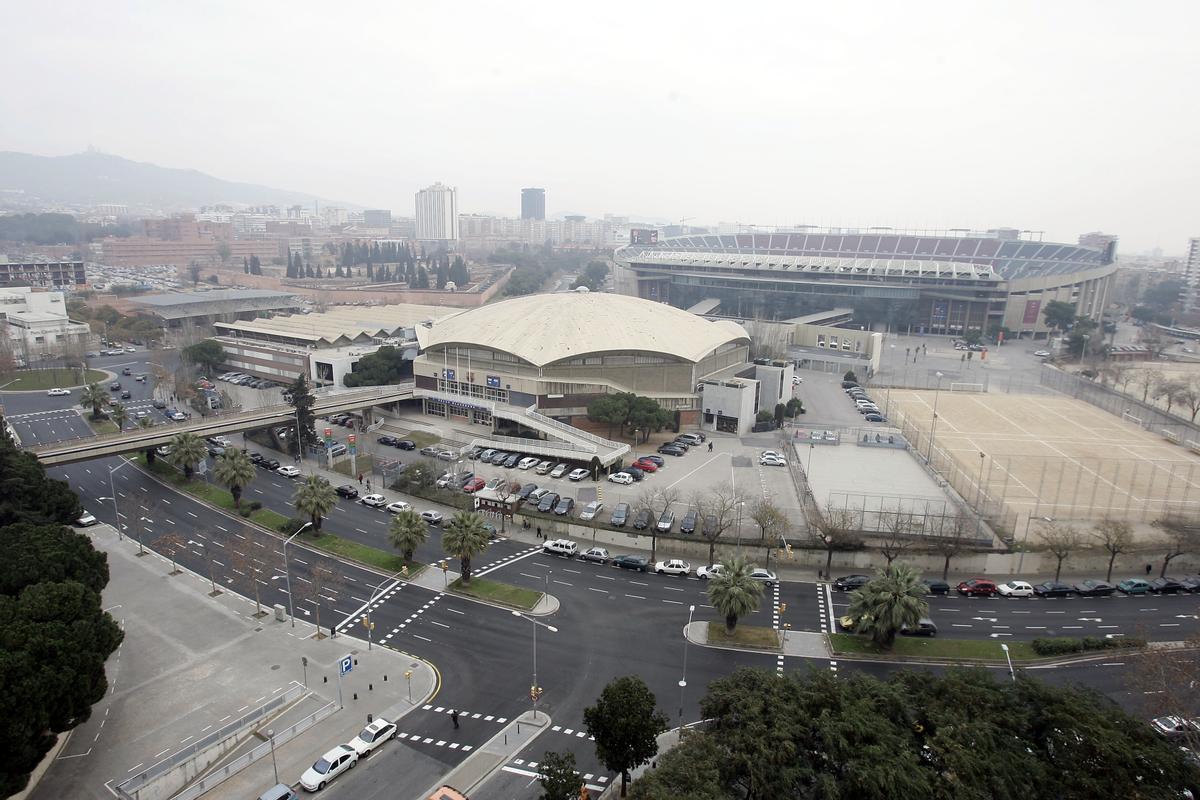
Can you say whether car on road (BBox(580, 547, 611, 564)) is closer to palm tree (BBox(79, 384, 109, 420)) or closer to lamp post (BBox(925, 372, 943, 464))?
lamp post (BBox(925, 372, 943, 464))

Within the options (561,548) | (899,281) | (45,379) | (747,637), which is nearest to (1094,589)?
(747,637)

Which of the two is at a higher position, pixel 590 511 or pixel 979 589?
pixel 590 511

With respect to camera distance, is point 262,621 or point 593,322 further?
point 593,322

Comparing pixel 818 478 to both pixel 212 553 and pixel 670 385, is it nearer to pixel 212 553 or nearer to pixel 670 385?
pixel 670 385

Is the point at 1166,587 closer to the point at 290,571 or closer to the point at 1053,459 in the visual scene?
the point at 1053,459

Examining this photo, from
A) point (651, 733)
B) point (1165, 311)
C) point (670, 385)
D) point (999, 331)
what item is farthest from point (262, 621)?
point (1165, 311)

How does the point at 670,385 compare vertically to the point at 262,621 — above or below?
above

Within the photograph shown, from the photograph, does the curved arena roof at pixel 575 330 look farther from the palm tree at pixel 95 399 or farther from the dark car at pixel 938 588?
the dark car at pixel 938 588
